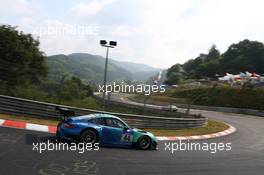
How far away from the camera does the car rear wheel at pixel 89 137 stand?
1362 cm

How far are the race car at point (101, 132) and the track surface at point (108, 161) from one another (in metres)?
0.45

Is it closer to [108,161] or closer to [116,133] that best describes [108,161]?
[108,161]

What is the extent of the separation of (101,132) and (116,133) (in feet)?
2.25

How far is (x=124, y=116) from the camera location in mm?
22297

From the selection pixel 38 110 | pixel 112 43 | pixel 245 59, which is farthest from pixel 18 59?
pixel 245 59

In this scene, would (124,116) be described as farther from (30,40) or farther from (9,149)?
(30,40)

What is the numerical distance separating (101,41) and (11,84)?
5.93 metres

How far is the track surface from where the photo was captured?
9586 mm

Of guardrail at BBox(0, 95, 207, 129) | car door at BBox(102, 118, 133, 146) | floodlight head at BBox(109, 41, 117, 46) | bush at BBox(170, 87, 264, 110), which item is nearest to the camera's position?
car door at BBox(102, 118, 133, 146)

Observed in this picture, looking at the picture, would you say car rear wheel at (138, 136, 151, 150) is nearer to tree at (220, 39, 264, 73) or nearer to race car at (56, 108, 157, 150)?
race car at (56, 108, 157, 150)

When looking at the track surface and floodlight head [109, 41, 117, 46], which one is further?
floodlight head [109, 41, 117, 46]

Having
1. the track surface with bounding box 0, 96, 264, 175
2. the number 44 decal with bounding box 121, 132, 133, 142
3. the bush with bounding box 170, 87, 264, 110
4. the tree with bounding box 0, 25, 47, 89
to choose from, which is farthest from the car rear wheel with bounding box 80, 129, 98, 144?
the bush with bounding box 170, 87, 264, 110

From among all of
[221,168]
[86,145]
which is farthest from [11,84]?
[221,168]

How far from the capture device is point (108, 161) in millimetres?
11266
